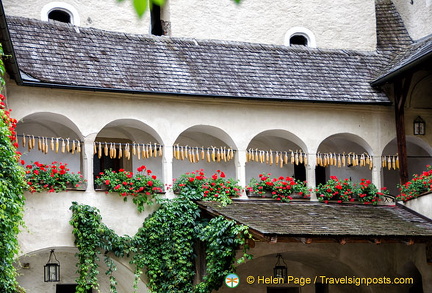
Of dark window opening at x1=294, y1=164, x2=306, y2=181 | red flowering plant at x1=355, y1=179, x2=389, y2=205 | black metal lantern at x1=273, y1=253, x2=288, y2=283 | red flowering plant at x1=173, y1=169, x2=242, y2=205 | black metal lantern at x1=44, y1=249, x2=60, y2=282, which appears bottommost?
black metal lantern at x1=273, y1=253, x2=288, y2=283

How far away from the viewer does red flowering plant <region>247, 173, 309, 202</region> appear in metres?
16.2

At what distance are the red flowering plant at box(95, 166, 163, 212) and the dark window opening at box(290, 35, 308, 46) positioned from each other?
5.89 m

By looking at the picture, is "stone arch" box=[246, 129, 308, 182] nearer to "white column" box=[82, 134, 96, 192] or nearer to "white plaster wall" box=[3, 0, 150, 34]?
"white plaster wall" box=[3, 0, 150, 34]

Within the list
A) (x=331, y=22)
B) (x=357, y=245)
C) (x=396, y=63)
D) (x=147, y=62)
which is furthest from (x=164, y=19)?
(x=357, y=245)

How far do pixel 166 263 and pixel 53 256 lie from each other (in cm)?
282

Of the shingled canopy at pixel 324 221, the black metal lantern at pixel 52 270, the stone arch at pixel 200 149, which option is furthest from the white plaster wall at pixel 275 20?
the black metal lantern at pixel 52 270

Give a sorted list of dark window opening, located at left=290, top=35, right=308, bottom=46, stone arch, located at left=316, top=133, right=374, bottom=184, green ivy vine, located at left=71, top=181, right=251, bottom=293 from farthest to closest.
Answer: dark window opening, located at left=290, top=35, right=308, bottom=46 → stone arch, located at left=316, top=133, right=374, bottom=184 → green ivy vine, located at left=71, top=181, right=251, bottom=293

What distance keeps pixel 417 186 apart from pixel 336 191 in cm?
159

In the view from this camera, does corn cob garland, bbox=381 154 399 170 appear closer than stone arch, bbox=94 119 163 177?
No

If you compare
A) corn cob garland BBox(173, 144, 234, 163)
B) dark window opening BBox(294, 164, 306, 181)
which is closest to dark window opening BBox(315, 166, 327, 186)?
dark window opening BBox(294, 164, 306, 181)

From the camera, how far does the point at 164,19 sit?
18.1m

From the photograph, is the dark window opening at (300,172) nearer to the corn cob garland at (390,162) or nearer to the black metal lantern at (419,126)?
the corn cob garland at (390,162)

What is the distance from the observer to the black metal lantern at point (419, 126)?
688 inches

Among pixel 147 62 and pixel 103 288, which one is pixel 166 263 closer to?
pixel 103 288
